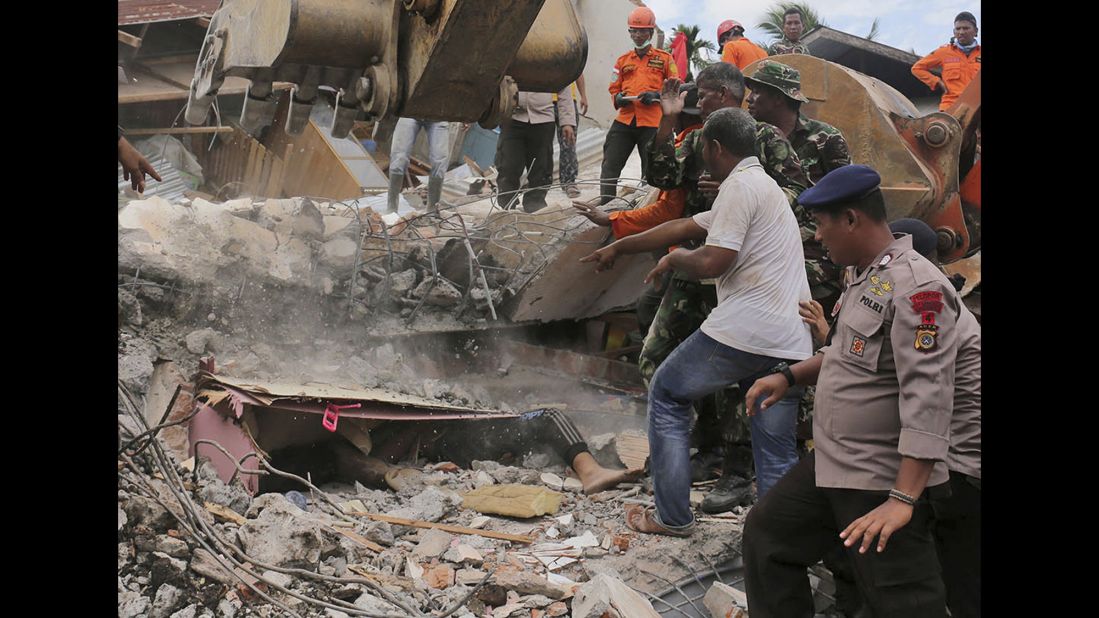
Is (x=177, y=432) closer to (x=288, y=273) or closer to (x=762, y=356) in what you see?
(x=288, y=273)

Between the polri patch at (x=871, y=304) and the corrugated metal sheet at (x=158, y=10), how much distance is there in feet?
35.1

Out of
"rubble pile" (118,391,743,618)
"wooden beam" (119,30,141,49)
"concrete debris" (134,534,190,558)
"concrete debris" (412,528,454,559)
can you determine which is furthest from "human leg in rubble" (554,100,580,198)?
"wooden beam" (119,30,141,49)

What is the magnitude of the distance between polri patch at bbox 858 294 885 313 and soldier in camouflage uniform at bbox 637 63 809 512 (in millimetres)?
1645

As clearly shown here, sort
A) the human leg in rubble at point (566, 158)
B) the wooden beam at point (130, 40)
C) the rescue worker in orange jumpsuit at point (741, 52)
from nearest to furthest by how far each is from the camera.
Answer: the rescue worker in orange jumpsuit at point (741, 52) < the human leg in rubble at point (566, 158) < the wooden beam at point (130, 40)

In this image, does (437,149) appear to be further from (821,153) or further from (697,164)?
(821,153)

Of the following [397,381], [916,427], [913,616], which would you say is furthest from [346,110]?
[397,381]

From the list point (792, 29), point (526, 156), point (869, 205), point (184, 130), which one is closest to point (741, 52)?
point (792, 29)

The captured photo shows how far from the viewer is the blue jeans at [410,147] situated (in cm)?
841

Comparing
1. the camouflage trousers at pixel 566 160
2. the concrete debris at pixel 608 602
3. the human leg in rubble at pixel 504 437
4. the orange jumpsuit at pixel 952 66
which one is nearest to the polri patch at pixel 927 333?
the concrete debris at pixel 608 602

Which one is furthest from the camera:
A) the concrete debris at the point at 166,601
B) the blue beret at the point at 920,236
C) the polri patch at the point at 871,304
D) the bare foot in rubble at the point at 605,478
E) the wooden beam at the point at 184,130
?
the wooden beam at the point at 184,130

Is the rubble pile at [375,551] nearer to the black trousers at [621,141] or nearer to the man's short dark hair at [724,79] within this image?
the man's short dark hair at [724,79]

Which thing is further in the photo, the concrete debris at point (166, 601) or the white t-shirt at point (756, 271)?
the white t-shirt at point (756, 271)

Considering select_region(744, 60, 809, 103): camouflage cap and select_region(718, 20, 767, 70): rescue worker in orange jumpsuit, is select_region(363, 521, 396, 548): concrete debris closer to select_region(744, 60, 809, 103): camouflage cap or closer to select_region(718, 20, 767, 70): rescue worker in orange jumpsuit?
select_region(744, 60, 809, 103): camouflage cap

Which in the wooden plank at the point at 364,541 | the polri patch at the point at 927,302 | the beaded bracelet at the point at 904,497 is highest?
the polri patch at the point at 927,302
